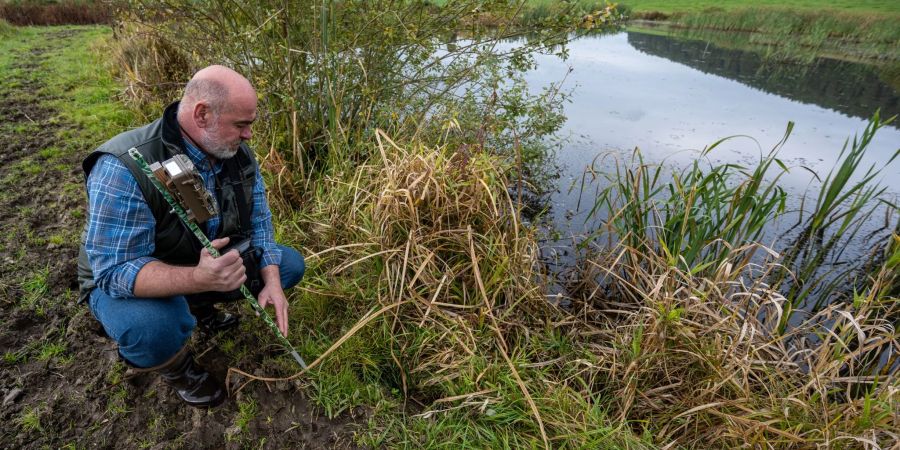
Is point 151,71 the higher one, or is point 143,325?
point 151,71

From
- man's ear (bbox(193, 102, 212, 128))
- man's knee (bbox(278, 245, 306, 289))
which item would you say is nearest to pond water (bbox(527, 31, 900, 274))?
man's knee (bbox(278, 245, 306, 289))

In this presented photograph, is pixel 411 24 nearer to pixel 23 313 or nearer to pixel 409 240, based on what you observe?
pixel 409 240

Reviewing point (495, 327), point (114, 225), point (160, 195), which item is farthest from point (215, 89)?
point (495, 327)

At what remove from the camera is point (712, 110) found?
7703 millimetres

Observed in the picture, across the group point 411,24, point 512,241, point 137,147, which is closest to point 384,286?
point 512,241

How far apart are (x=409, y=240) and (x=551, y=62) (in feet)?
29.7

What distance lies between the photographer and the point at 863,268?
372 cm

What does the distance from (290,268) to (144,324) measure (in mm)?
733

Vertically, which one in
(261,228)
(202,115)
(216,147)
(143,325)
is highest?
(202,115)

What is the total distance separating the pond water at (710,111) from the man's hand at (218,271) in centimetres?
295

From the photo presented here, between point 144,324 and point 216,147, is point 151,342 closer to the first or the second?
point 144,324

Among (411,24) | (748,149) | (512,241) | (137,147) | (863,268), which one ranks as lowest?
(863,268)

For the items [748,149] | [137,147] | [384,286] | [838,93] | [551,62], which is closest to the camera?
[137,147]

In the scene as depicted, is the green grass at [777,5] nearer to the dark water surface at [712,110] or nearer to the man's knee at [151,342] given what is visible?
the dark water surface at [712,110]
